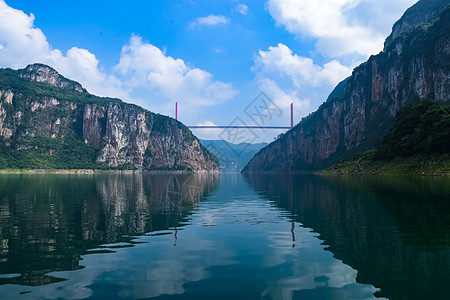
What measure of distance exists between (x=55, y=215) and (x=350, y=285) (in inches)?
941

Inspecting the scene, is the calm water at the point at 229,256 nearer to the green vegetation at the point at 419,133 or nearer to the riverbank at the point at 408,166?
the riverbank at the point at 408,166

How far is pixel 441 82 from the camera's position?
471ft

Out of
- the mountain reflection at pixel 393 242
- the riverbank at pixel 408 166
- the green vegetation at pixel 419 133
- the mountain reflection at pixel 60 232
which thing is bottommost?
the mountain reflection at pixel 60 232

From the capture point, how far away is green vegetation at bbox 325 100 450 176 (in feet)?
262

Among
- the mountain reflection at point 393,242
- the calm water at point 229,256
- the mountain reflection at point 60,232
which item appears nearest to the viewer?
the calm water at point 229,256

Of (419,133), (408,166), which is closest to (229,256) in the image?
(408,166)

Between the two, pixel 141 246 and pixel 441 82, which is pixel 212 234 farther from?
pixel 441 82

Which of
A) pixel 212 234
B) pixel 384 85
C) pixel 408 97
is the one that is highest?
pixel 384 85

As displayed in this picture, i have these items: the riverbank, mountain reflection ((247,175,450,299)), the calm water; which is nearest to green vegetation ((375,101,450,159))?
the riverbank

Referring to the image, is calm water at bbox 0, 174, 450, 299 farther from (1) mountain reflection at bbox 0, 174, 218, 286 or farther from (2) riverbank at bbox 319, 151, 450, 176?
(2) riverbank at bbox 319, 151, 450, 176

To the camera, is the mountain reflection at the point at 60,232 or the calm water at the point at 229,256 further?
the mountain reflection at the point at 60,232

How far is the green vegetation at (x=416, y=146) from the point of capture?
79.9 meters

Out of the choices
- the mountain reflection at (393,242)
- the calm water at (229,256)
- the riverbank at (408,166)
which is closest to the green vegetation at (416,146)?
the riverbank at (408,166)

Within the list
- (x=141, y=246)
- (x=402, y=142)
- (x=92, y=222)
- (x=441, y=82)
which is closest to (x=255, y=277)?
(x=141, y=246)
